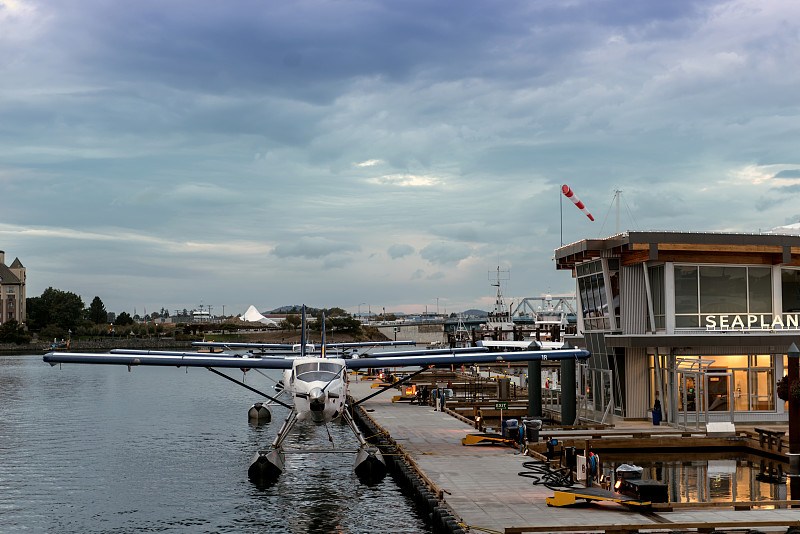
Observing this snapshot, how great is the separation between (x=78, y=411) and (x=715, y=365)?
157 feet

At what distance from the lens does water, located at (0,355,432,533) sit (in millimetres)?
23594

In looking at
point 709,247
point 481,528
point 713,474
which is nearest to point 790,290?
point 709,247

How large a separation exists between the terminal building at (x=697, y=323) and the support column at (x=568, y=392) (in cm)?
255

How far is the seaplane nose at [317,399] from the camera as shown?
24531mm

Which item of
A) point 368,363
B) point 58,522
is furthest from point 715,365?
point 58,522

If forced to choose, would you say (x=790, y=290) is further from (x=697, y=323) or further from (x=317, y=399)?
(x=317, y=399)

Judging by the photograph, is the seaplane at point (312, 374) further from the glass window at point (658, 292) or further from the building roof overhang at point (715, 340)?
the glass window at point (658, 292)

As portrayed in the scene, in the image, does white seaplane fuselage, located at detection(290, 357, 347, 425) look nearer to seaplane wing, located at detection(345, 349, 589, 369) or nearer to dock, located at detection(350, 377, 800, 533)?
seaplane wing, located at detection(345, 349, 589, 369)

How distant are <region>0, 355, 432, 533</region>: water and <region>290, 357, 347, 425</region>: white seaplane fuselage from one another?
3.13 meters

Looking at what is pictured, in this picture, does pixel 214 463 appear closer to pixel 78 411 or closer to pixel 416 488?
pixel 416 488

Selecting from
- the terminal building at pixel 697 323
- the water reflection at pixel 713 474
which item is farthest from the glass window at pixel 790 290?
the water reflection at pixel 713 474

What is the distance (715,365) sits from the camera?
34.9 m

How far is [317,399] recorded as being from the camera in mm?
24531

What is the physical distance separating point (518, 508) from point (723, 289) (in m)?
21.5
